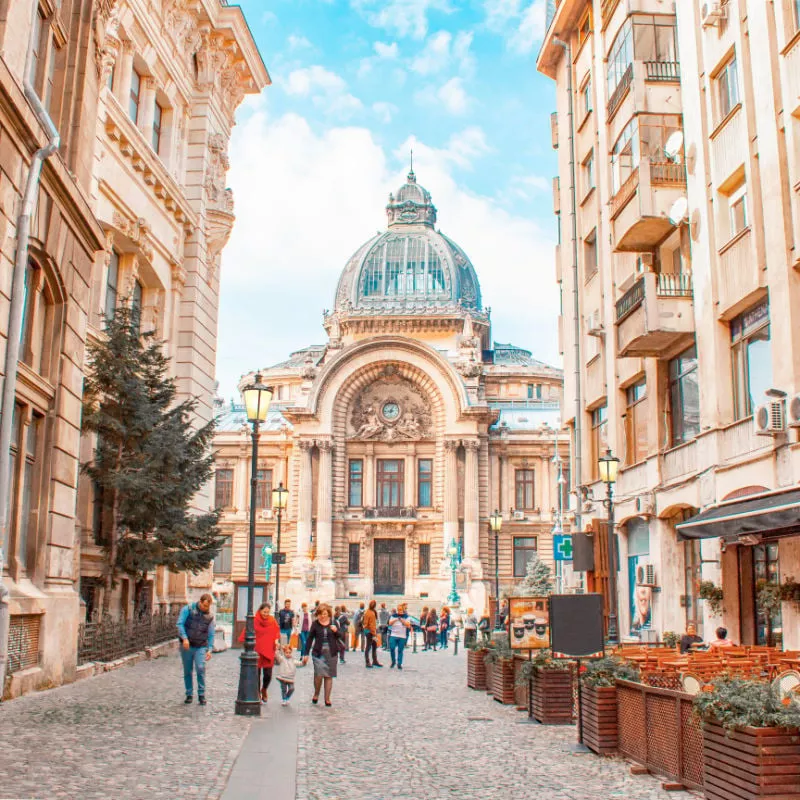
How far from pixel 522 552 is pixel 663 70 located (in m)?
47.9

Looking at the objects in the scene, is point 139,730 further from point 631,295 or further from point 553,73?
point 553,73

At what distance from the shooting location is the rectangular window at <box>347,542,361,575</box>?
63900 millimetres

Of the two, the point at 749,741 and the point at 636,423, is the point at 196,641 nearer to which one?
the point at 749,741

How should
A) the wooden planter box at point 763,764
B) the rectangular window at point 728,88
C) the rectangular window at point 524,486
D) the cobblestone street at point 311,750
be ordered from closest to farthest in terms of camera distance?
the wooden planter box at point 763,764 < the cobblestone street at point 311,750 < the rectangular window at point 728,88 < the rectangular window at point 524,486

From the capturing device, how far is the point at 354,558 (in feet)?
211

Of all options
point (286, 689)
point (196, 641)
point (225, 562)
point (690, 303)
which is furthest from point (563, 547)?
point (225, 562)

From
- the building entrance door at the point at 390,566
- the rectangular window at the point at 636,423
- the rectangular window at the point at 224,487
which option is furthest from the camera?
the rectangular window at the point at 224,487

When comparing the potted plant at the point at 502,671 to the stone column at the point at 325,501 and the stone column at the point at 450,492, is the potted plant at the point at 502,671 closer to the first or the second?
the stone column at the point at 450,492

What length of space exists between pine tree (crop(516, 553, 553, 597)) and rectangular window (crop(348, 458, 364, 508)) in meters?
12.2

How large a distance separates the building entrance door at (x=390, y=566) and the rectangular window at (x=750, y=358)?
46593mm

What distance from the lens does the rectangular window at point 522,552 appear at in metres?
66.5

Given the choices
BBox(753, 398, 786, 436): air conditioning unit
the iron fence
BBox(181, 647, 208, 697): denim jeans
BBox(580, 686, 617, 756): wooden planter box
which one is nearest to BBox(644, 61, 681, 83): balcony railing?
BBox(753, 398, 786, 436): air conditioning unit

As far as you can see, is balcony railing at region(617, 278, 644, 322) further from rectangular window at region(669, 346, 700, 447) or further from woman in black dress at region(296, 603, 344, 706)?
woman in black dress at region(296, 603, 344, 706)

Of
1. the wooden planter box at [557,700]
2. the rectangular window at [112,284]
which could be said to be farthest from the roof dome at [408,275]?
the wooden planter box at [557,700]
